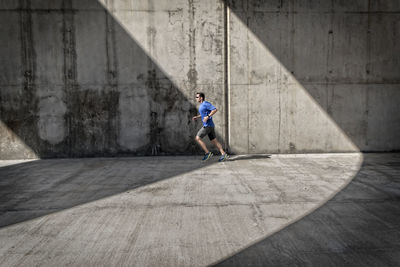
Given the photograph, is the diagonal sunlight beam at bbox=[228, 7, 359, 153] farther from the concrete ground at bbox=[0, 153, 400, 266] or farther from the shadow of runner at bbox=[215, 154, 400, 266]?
the shadow of runner at bbox=[215, 154, 400, 266]

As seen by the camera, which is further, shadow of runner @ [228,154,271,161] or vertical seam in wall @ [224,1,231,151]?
vertical seam in wall @ [224,1,231,151]

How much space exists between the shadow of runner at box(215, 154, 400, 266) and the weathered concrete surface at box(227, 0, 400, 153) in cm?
417

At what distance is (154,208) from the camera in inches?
164

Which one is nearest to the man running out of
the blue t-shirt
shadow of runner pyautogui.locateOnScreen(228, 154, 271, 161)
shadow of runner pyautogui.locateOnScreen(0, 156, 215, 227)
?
the blue t-shirt

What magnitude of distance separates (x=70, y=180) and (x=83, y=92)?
3300mm

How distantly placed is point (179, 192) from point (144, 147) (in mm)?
3909

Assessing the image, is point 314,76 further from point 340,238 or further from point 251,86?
point 340,238

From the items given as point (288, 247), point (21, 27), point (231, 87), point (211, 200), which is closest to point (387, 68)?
point (231, 87)

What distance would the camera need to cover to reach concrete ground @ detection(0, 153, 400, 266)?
9.25 ft

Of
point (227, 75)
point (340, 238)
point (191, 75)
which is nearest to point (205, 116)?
point (191, 75)

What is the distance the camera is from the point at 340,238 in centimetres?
313

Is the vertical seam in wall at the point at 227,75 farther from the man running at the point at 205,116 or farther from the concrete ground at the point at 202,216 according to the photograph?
the concrete ground at the point at 202,216

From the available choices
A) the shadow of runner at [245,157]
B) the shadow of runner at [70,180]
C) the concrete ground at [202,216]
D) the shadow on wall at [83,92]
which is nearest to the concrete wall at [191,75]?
the shadow on wall at [83,92]

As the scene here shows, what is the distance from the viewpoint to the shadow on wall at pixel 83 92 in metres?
8.27
